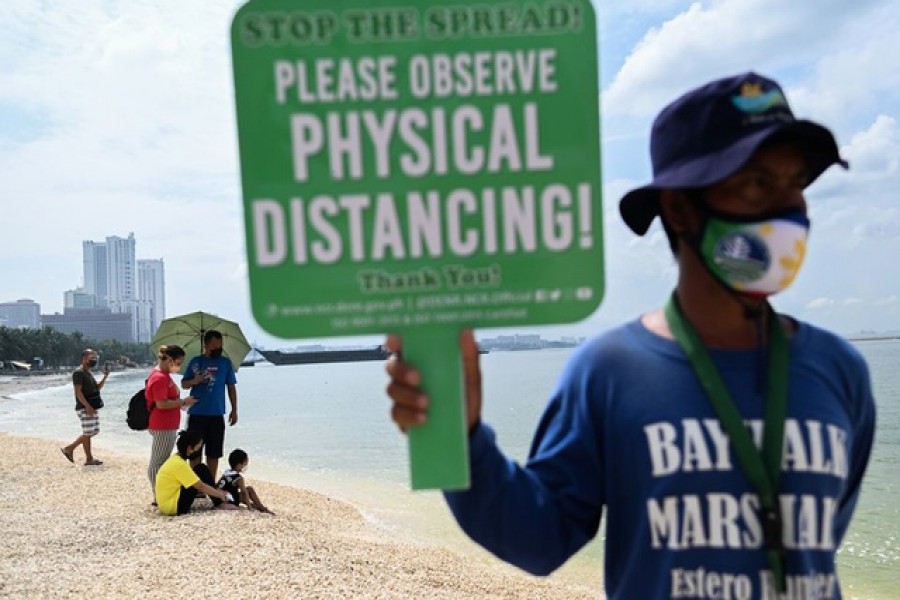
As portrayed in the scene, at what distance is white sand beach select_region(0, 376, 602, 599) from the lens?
5.63 m

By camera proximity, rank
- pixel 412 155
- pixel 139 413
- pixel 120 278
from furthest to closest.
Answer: pixel 120 278 < pixel 139 413 < pixel 412 155

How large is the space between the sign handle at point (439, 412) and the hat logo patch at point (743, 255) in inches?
21.7

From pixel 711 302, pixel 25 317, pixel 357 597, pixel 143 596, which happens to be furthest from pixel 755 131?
pixel 25 317

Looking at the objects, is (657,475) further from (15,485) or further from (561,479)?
(15,485)

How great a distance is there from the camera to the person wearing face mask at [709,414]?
4.42 feet

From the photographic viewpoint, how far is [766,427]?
4.49 feet

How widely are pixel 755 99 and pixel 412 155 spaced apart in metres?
0.68

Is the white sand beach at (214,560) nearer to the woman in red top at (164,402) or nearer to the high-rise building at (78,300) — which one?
the woman in red top at (164,402)

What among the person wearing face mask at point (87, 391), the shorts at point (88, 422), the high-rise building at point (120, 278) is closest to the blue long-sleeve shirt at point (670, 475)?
the person wearing face mask at point (87, 391)

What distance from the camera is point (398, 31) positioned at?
130 centimetres

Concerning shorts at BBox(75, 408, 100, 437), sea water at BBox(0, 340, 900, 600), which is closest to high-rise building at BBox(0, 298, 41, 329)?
sea water at BBox(0, 340, 900, 600)

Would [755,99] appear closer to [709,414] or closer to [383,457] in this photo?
[709,414]

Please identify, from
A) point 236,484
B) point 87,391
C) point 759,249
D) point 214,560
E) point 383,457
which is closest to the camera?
point 759,249

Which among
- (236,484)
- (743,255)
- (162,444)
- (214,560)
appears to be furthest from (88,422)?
(743,255)
